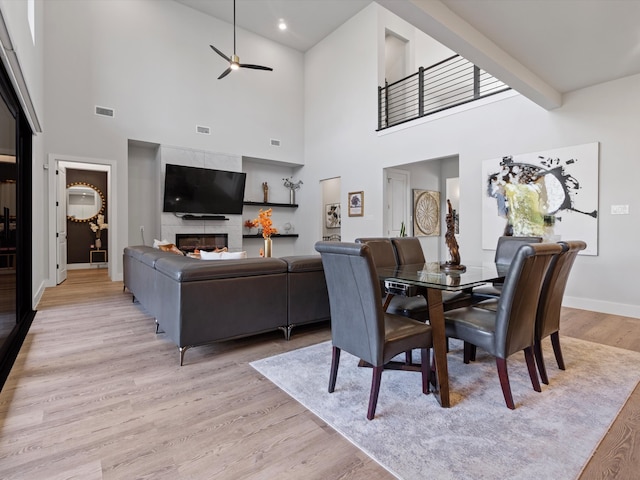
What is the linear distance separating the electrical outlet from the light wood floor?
Result: 1.69 meters

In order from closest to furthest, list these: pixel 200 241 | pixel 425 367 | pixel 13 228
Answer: pixel 425 367, pixel 13 228, pixel 200 241

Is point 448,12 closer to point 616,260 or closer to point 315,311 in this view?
point 315,311

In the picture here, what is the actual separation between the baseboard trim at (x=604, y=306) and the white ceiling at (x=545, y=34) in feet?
8.71

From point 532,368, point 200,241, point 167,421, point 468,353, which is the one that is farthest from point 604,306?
point 200,241

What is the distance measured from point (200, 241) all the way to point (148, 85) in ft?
10.6

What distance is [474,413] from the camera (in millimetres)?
1856

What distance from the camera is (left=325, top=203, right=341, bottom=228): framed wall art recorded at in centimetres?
880

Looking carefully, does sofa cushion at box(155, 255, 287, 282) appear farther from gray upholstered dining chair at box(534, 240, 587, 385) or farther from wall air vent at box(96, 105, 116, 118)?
wall air vent at box(96, 105, 116, 118)

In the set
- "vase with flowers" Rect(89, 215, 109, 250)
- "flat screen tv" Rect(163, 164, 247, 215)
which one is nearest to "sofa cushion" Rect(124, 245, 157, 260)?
"flat screen tv" Rect(163, 164, 247, 215)

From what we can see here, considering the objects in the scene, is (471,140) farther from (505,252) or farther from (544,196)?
(505,252)

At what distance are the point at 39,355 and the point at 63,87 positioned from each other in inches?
203

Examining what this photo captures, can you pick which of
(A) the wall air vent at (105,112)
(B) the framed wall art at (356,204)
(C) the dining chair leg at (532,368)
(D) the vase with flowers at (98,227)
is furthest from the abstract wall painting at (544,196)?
(D) the vase with flowers at (98,227)

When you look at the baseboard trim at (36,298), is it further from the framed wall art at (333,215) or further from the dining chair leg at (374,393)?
the framed wall art at (333,215)

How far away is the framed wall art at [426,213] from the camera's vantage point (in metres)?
7.29
